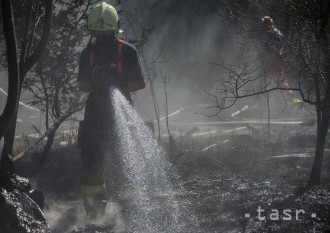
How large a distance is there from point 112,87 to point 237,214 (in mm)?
1881

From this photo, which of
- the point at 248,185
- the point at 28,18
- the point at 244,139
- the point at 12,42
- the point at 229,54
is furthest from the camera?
the point at 229,54

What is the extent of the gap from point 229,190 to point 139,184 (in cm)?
111

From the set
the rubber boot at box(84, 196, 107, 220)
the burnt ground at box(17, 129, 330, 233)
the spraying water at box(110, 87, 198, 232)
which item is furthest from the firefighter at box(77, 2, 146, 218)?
the burnt ground at box(17, 129, 330, 233)

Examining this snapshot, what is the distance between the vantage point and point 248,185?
21.3 feet

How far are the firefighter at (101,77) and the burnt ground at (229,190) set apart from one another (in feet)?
2.18

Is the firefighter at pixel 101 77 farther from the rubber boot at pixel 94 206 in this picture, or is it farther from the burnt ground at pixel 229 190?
the burnt ground at pixel 229 190

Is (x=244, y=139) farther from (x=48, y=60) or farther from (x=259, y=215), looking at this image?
(x=259, y=215)

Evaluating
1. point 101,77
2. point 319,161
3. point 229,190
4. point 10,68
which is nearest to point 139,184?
point 229,190

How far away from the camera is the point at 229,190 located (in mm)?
6312

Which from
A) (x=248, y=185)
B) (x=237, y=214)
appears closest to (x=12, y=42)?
(x=237, y=214)

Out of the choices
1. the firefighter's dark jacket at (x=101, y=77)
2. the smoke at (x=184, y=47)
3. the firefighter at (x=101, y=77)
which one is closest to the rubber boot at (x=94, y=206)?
the firefighter at (x=101, y=77)

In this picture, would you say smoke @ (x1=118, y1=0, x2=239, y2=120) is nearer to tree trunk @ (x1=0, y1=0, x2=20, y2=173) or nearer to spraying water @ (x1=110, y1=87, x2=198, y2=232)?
spraying water @ (x1=110, y1=87, x2=198, y2=232)

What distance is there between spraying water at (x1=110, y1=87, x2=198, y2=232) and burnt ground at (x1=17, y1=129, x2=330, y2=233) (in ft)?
0.53

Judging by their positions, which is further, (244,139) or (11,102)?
(244,139)
